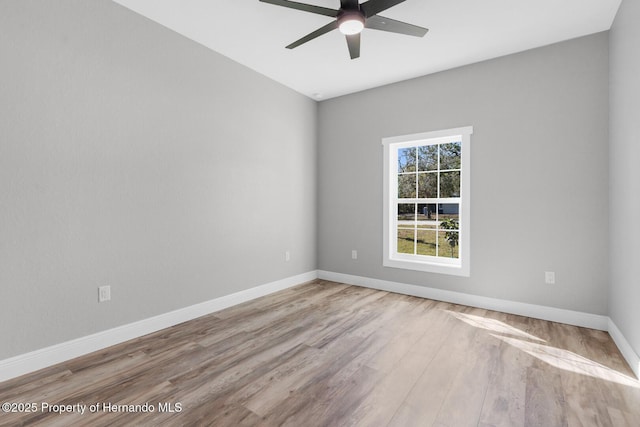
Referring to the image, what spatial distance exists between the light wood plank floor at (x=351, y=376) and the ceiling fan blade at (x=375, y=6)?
8.44ft

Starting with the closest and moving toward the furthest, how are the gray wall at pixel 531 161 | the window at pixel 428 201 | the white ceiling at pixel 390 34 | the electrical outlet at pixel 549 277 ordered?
the white ceiling at pixel 390 34 < the gray wall at pixel 531 161 < the electrical outlet at pixel 549 277 < the window at pixel 428 201

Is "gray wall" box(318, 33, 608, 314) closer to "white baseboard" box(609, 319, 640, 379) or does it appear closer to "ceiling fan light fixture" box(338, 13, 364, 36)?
"white baseboard" box(609, 319, 640, 379)

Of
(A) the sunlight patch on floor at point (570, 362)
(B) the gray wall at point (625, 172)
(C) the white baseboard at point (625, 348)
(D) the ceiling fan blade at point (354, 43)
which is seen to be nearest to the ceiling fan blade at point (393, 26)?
(D) the ceiling fan blade at point (354, 43)

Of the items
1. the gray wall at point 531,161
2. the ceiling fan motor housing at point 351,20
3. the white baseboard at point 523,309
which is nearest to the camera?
the ceiling fan motor housing at point 351,20

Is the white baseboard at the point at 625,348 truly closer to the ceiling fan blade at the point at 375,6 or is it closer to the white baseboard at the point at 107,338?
the ceiling fan blade at the point at 375,6

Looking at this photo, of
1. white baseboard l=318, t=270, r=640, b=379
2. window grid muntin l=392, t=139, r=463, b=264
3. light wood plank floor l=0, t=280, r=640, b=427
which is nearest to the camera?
light wood plank floor l=0, t=280, r=640, b=427

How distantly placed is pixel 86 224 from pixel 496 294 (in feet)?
13.3

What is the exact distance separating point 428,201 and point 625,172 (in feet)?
6.19

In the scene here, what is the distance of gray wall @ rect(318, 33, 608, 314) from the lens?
9.55 feet

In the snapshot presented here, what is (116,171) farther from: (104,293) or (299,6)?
(299,6)

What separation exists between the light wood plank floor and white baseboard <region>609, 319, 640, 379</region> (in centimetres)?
7

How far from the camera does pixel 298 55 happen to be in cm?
340

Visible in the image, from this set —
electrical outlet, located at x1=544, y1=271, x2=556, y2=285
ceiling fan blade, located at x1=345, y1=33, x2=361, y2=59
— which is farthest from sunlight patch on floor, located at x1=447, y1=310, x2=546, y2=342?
ceiling fan blade, located at x1=345, y1=33, x2=361, y2=59

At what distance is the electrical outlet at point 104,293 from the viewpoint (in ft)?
8.04
